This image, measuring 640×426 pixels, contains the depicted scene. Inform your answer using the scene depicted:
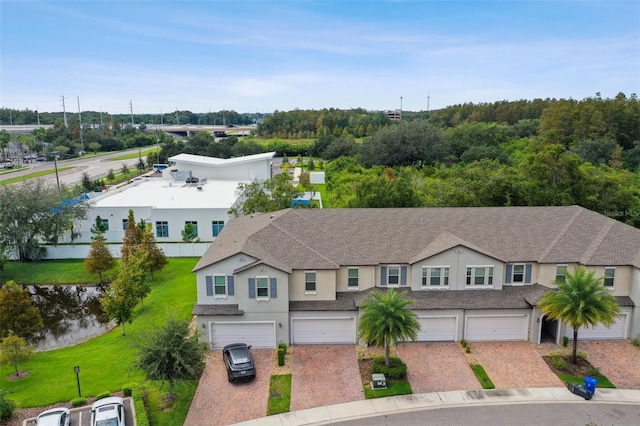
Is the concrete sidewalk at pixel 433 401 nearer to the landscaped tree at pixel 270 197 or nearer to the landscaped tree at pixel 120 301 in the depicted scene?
the landscaped tree at pixel 120 301

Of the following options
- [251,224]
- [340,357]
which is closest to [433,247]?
[340,357]

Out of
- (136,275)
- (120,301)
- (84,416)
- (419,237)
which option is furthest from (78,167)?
(419,237)

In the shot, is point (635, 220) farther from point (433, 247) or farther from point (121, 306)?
point (121, 306)

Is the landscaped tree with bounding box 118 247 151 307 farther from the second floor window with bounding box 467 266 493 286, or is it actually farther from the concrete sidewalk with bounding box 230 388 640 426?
the second floor window with bounding box 467 266 493 286

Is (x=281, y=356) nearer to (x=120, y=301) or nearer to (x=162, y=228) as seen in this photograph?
(x=120, y=301)

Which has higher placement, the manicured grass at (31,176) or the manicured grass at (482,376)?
the manicured grass at (31,176)

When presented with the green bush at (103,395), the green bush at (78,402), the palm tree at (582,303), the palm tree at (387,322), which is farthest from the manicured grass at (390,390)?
the green bush at (78,402)

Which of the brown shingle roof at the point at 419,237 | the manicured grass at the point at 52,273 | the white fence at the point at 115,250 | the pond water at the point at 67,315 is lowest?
the pond water at the point at 67,315
